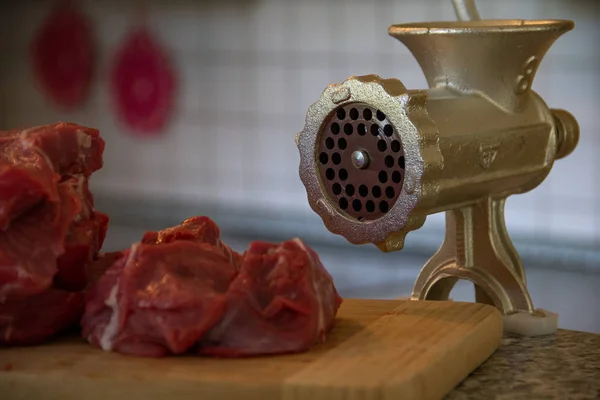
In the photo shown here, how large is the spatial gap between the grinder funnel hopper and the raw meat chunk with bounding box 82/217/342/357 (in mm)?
332

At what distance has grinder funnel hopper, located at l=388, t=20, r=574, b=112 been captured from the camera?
4.11 ft

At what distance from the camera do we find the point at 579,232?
290 centimetres

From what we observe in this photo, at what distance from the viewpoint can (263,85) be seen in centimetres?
349

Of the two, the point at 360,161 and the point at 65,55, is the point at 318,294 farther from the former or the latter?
the point at 65,55

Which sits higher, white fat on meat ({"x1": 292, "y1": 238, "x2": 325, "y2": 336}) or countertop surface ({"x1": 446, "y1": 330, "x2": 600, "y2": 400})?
white fat on meat ({"x1": 292, "y1": 238, "x2": 325, "y2": 336})

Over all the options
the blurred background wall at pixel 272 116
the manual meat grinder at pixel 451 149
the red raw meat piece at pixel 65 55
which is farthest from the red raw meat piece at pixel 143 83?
the manual meat grinder at pixel 451 149

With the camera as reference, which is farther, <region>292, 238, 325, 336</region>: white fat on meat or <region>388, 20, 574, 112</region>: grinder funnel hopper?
<region>388, 20, 574, 112</region>: grinder funnel hopper

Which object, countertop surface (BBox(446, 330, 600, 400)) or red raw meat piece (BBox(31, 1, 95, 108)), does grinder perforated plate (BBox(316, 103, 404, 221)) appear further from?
red raw meat piece (BBox(31, 1, 95, 108))

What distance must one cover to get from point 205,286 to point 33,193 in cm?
19

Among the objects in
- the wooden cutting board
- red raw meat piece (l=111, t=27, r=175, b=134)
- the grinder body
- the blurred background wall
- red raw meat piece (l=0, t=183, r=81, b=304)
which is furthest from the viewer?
red raw meat piece (l=111, t=27, r=175, b=134)

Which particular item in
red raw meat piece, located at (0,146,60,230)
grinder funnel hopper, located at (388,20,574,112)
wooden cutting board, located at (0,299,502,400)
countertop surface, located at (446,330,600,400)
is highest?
grinder funnel hopper, located at (388,20,574,112)

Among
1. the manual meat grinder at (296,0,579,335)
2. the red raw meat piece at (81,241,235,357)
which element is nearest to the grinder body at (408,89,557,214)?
the manual meat grinder at (296,0,579,335)

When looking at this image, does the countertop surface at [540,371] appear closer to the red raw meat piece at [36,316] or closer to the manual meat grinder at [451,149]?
the manual meat grinder at [451,149]

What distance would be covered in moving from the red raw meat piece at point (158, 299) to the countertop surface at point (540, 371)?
252 mm
